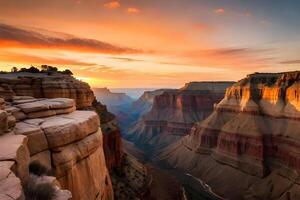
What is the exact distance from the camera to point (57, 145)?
786cm

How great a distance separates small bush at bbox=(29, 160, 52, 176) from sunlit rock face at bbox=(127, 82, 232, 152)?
10599cm

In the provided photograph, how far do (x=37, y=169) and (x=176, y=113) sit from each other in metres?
118

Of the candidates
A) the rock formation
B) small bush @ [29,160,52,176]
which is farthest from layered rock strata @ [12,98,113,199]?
small bush @ [29,160,52,176]

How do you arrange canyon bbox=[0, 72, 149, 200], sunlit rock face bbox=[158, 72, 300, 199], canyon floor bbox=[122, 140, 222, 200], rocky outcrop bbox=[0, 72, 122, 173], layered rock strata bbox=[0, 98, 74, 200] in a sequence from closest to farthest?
layered rock strata bbox=[0, 98, 74, 200] < canyon bbox=[0, 72, 149, 200] < rocky outcrop bbox=[0, 72, 122, 173] < canyon floor bbox=[122, 140, 222, 200] < sunlit rock face bbox=[158, 72, 300, 199]

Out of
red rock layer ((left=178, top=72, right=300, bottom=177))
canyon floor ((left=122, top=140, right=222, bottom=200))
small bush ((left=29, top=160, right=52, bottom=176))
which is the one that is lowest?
canyon floor ((left=122, top=140, right=222, bottom=200))

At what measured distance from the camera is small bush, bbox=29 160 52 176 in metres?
6.93

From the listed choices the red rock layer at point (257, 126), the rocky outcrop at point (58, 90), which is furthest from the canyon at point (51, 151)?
the red rock layer at point (257, 126)

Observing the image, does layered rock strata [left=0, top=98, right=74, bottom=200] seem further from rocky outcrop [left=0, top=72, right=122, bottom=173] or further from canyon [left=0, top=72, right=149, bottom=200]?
rocky outcrop [left=0, top=72, right=122, bottom=173]

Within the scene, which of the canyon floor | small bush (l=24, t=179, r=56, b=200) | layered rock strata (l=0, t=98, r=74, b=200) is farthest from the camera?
the canyon floor

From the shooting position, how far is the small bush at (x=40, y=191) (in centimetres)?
589

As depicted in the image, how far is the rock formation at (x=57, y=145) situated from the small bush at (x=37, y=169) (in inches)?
5.9

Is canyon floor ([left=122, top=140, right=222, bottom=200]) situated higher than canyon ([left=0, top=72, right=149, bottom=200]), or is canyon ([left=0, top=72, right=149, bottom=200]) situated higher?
canyon ([left=0, top=72, right=149, bottom=200])

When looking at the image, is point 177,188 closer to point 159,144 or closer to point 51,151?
point 51,151

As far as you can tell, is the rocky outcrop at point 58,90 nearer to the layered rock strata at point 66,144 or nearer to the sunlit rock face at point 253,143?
the layered rock strata at point 66,144
